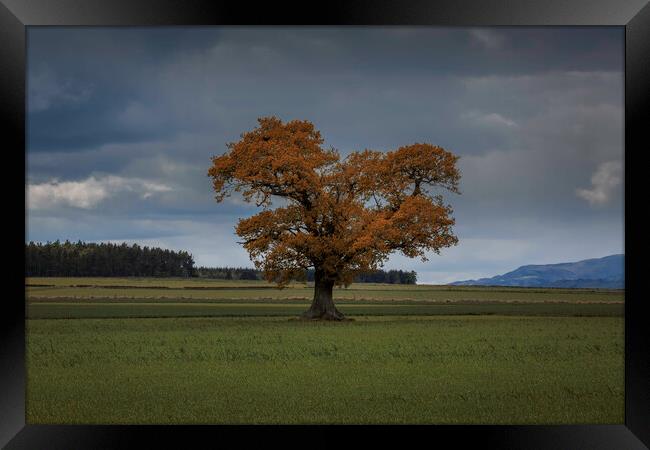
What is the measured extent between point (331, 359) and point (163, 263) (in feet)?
73.2

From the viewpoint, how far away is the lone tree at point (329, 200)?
26.8 meters

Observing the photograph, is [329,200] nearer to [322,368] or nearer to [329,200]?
[329,200]

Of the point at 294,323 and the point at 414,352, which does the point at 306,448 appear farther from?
Answer: the point at 294,323

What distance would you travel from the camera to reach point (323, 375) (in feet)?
47.4

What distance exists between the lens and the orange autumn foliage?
88.0 ft

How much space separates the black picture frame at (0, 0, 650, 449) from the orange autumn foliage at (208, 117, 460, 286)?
16.8 m

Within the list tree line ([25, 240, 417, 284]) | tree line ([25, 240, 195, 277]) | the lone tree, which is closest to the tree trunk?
the lone tree

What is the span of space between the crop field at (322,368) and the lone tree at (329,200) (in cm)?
270

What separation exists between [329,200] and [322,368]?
12.9 m
